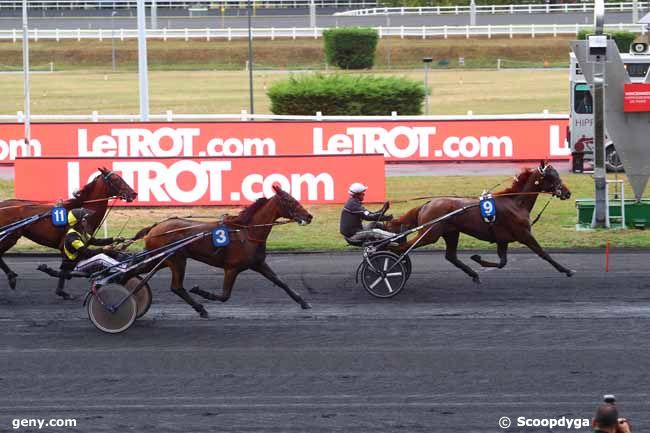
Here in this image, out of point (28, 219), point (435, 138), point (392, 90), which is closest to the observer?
point (28, 219)

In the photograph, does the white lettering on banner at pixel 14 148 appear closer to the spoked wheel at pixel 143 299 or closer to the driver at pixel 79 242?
the driver at pixel 79 242

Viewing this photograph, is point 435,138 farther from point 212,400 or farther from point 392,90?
point 212,400

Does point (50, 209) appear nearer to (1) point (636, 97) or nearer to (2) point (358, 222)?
(2) point (358, 222)

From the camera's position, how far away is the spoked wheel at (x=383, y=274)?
1258cm

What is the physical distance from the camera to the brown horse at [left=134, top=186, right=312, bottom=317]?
37.5 ft

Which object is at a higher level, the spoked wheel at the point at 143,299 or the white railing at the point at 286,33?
the white railing at the point at 286,33

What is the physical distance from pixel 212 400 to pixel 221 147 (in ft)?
50.4

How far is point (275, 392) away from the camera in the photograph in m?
8.98

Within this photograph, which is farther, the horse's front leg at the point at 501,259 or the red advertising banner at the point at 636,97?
the red advertising banner at the point at 636,97

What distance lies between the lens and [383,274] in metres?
12.6

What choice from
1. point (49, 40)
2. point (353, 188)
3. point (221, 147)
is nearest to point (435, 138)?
A: point (221, 147)

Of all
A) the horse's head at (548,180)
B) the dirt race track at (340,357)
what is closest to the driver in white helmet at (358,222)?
the dirt race track at (340,357)

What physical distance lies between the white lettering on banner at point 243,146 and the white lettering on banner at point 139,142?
56 cm

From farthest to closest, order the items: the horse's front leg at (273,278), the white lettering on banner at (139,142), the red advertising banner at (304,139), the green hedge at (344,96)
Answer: the green hedge at (344,96), the white lettering on banner at (139,142), the red advertising banner at (304,139), the horse's front leg at (273,278)
